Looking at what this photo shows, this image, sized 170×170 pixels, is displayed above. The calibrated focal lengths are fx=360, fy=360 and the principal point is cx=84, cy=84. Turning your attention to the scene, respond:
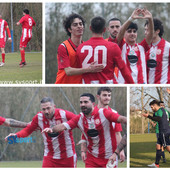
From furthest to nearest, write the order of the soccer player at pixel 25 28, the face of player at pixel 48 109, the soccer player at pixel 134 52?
the soccer player at pixel 25 28 < the face of player at pixel 48 109 < the soccer player at pixel 134 52

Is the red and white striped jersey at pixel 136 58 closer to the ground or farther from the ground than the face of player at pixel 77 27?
closer to the ground

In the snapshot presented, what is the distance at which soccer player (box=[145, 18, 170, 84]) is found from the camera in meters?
6.26

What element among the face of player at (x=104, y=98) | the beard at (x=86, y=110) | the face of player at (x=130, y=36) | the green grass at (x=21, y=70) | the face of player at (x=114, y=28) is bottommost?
the beard at (x=86, y=110)

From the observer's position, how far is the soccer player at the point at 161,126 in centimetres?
625

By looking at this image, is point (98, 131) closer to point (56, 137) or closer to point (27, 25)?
point (56, 137)

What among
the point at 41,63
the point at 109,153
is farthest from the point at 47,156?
the point at 41,63

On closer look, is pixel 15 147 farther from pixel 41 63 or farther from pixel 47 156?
pixel 47 156

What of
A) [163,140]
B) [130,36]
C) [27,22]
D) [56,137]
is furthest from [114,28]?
[27,22]

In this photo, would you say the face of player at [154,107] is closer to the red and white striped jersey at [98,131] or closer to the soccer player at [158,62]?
the soccer player at [158,62]

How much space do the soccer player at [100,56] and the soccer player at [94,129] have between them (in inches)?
18.6

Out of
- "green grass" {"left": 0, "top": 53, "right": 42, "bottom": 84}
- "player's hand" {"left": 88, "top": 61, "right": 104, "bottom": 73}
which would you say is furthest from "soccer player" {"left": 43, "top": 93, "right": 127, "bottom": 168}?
"green grass" {"left": 0, "top": 53, "right": 42, "bottom": 84}

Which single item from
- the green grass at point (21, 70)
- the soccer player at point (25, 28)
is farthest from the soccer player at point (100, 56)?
the soccer player at point (25, 28)

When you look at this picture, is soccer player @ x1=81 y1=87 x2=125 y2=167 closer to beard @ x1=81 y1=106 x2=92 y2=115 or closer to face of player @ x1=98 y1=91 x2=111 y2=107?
face of player @ x1=98 y1=91 x2=111 y2=107

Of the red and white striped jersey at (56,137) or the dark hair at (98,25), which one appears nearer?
the dark hair at (98,25)
